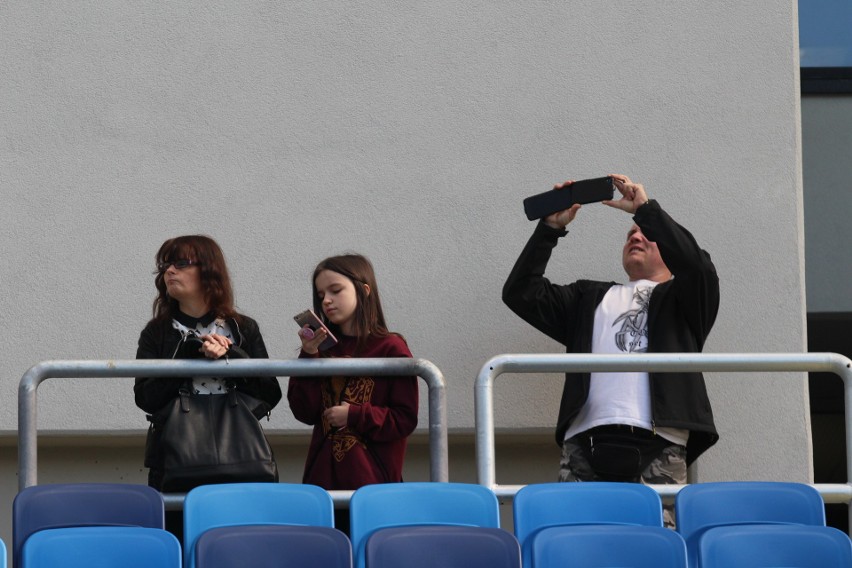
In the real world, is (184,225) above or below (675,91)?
below

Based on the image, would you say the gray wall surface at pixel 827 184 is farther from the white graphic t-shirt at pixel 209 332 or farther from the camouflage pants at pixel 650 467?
the white graphic t-shirt at pixel 209 332

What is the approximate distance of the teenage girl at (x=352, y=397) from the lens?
4.29 metres

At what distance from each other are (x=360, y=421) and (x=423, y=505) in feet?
1.86

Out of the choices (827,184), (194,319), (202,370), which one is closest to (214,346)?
(202,370)

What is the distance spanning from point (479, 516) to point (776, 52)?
3.00 meters

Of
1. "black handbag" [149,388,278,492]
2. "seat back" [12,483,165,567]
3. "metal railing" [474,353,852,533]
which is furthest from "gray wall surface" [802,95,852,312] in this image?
"seat back" [12,483,165,567]

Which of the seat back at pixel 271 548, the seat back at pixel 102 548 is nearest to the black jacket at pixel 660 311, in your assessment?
the seat back at pixel 271 548

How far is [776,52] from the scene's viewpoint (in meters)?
5.84

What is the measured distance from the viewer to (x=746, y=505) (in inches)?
154

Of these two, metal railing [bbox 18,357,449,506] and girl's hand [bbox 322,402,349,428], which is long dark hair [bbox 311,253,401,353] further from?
metal railing [bbox 18,357,449,506]

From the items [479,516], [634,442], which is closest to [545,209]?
[634,442]

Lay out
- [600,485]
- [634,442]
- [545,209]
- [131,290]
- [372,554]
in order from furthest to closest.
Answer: [131,290] < [545,209] < [634,442] < [600,485] < [372,554]

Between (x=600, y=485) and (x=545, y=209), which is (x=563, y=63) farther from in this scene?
(x=600, y=485)

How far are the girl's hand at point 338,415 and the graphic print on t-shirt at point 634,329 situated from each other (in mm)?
1164
